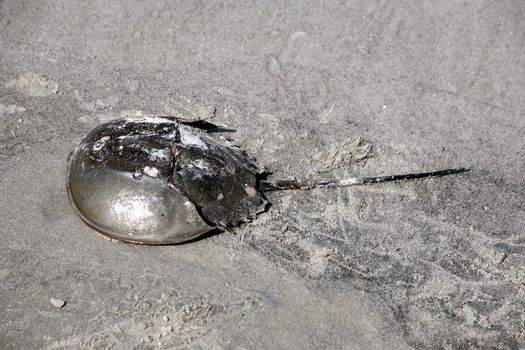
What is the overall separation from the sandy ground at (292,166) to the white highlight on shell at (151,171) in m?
0.49

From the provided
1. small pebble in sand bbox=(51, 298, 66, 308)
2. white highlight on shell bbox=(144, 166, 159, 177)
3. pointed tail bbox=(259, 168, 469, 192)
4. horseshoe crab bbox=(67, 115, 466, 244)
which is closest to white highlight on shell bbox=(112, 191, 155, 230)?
horseshoe crab bbox=(67, 115, 466, 244)

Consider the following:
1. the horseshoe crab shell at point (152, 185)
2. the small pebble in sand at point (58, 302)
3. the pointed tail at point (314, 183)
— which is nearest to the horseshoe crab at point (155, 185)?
the horseshoe crab shell at point (152, 185)

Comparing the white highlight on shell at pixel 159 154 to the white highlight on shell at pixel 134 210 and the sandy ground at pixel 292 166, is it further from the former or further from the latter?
the sandy ground at pixel 292 166

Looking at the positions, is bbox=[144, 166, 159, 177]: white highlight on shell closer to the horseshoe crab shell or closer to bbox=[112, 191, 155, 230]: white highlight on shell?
the horseshoe crab shell

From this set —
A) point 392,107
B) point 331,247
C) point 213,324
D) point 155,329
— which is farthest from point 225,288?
point 392,107

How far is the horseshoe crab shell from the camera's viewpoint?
2.96 metres

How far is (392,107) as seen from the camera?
4340 mm

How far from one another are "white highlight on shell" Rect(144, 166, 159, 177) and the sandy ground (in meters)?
0.49

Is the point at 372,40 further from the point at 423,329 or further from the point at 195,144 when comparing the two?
the point at 423,329

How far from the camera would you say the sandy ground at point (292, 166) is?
2.90m

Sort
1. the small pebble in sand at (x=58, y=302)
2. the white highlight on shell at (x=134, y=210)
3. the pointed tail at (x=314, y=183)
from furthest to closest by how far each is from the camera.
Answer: the pointed tail at (x=314, y=183) < the white highlight on shell at (x=134, y=210) < the small pebble in sand at (x=58, y=302)

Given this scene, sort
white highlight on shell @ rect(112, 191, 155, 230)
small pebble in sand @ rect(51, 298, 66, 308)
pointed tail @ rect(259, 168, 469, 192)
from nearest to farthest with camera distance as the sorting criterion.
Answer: small pebble in sand @ rect(51, 298, 66, 308), white highlight on shell @ rect(112, 191, 155, 230), pointed tail @ rect(259, 168, 469, 192)

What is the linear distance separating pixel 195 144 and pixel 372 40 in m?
2.37

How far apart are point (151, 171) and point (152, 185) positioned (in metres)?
0.08
